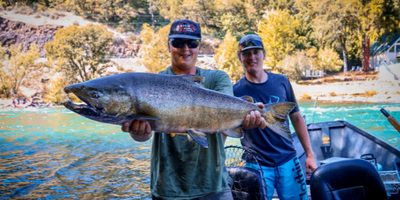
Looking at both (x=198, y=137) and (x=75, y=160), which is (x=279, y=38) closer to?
(x=75, y=160)

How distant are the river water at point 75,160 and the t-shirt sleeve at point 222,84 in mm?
9028

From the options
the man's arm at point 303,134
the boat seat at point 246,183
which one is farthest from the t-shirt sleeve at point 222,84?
the man's arm at point 303,134

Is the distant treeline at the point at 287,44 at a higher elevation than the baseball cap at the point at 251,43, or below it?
higher

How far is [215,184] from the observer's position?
8.28ft

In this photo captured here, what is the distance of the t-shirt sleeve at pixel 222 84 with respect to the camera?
2717 millimetres

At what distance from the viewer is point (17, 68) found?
5925 centimetres

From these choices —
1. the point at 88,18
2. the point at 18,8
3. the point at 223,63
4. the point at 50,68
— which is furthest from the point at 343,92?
the point at 18,8

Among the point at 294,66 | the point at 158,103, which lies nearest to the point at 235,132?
the point at 158,103

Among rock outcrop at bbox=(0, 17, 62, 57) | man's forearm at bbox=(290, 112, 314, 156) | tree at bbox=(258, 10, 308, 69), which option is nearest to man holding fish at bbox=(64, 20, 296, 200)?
man's forearm at bbox=(290, 112, 314, 156)

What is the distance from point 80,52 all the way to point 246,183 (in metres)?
58.0

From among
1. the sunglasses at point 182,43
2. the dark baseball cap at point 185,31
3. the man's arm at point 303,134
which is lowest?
the man's arm at point 303,134

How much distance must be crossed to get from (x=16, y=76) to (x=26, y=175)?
53163 mm

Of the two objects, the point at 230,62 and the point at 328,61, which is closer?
the point at 230,62

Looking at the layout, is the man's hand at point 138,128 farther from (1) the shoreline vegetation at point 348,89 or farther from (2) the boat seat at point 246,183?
(1) the shoreline vegetation at point 348,89
